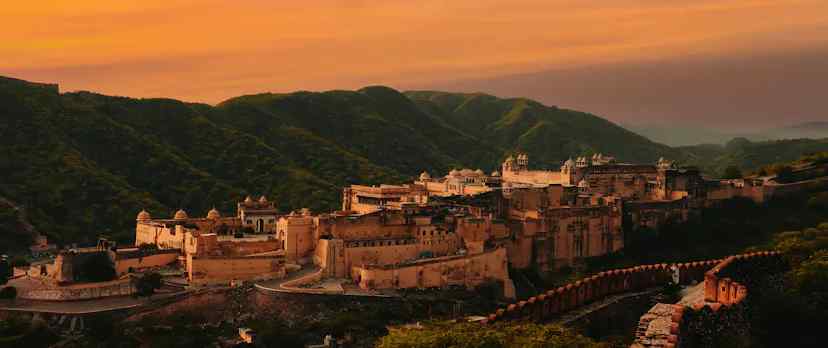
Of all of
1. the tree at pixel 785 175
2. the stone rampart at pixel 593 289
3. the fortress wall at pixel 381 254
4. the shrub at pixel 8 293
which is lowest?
the shrub at pixel 8 293

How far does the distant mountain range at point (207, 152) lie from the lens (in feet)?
182

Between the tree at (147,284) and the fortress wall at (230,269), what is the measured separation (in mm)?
1400

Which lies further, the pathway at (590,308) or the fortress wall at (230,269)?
the fortress wall at (230,269)

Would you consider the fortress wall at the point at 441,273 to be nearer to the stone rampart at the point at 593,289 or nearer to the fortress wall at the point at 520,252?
the fortress wall at the point at 520,252

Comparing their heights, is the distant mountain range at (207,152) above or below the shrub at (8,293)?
above

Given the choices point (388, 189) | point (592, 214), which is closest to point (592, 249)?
point (592, 214)

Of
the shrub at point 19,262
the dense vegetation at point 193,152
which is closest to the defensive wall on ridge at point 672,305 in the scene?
the shrub at point 19,262

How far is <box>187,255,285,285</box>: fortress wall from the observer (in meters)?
37.7

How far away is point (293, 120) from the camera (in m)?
96.3

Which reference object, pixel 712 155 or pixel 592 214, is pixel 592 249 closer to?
pixel 592 214

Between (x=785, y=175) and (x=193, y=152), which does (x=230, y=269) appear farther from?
(x=193, y=152)

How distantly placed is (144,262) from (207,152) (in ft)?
110

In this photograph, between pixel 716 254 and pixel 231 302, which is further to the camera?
pixel 716 254

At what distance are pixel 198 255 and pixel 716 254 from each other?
2452 centimetres
